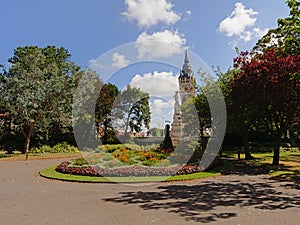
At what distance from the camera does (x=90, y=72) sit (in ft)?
125

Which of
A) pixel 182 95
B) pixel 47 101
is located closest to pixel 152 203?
pixel 47 101

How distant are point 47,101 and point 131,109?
52.5 feet

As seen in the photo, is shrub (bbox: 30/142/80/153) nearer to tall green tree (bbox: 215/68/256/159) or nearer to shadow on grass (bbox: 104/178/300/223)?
tall green tree (bbox: 215/68/256/159)

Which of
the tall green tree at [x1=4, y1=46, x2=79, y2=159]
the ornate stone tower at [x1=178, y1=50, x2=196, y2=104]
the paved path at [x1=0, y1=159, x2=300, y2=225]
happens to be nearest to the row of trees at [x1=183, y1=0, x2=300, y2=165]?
Result: the paved path at [x1=0, y1=159, x2=300, y2=225]

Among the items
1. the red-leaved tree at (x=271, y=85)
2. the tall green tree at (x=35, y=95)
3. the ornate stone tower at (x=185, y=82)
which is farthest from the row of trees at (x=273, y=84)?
the ornate stone tower at (x=185, y=82)

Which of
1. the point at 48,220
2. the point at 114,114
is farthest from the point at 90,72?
the point at 48,220

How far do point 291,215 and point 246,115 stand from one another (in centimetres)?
1203

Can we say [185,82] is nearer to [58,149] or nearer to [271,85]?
[58,149]

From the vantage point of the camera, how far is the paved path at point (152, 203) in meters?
6.60

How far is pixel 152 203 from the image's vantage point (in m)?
8.21

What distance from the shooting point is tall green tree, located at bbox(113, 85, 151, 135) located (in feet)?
136

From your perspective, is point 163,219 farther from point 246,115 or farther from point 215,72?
point 215,72

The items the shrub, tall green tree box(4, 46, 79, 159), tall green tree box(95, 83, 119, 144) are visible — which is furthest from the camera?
tall green tree box(95, 83, 119, 144)

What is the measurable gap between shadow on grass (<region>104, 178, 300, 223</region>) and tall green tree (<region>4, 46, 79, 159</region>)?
19.5m
